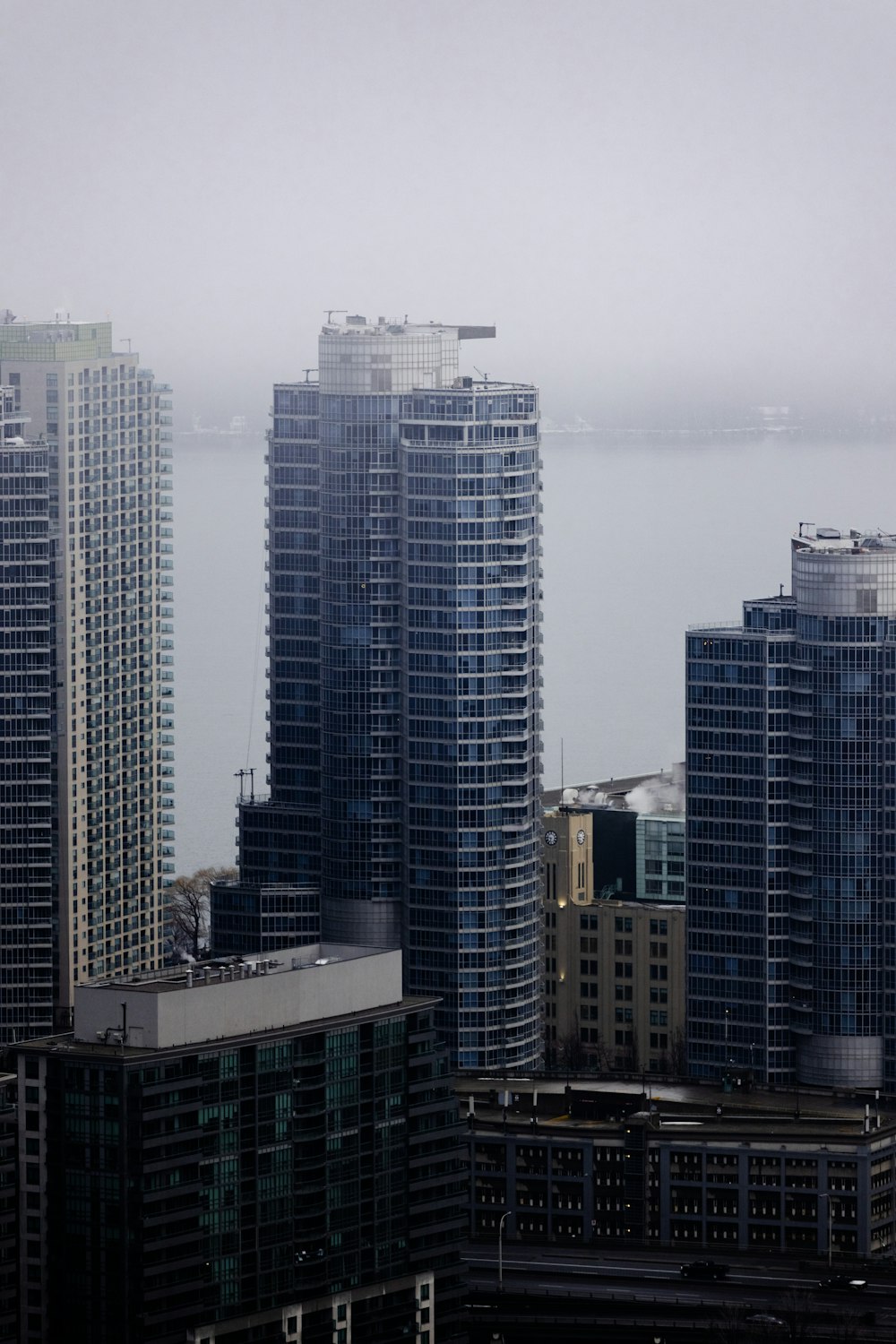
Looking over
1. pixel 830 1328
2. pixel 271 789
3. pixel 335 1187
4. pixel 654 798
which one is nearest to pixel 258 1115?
pixel 335 1187

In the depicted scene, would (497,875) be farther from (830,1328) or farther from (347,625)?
(830,1328)

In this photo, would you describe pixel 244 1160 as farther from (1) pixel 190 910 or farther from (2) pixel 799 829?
(1) pixel 190 910

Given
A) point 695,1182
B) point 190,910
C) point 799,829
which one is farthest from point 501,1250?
point 190,910

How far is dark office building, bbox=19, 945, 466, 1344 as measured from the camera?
212 ft

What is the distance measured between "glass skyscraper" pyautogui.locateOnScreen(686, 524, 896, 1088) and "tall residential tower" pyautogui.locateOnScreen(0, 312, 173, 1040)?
1382cm

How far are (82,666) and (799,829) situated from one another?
1711 centimetres

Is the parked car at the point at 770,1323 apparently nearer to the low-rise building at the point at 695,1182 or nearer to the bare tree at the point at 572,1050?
the low-rise building at the point at 695,1182

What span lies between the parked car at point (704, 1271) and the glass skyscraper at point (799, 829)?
9.79 metres

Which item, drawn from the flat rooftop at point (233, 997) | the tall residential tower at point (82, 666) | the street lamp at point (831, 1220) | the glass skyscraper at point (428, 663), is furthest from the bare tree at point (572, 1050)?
the flat rooftop at point (233, 997)

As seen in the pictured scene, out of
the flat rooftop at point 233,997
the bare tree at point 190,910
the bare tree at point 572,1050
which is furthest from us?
the bare tree at point 190,910

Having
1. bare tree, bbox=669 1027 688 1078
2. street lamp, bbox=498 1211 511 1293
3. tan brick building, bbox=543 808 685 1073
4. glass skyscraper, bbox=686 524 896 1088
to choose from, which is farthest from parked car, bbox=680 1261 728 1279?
tan brick building, bbox=543 808 685 1073

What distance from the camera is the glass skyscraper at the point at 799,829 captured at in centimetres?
8331

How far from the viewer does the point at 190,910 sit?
106m

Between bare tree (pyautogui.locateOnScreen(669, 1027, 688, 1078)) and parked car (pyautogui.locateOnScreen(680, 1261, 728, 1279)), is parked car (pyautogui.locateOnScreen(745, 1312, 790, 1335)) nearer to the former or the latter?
parked car (pyautogui.locateOnScreen(680, 1261, 728, 1279))
